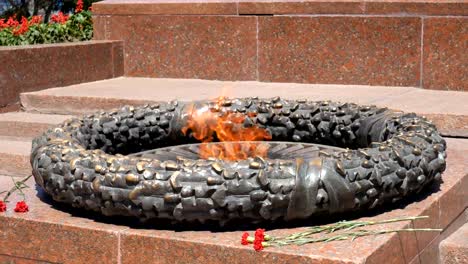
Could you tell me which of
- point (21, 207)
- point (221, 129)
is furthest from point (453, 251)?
point (21, 207)

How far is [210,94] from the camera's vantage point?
650 cm

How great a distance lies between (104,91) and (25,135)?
85 cm

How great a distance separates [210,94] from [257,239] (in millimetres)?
3380

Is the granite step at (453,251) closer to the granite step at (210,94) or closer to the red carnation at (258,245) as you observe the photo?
the red carnation at (258,245)

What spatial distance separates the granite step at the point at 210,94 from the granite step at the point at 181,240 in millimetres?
1819

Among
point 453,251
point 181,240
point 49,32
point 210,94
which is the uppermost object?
point 49,32

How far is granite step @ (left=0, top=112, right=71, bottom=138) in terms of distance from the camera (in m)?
6.06

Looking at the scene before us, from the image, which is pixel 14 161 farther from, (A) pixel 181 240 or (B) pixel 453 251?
(B) pixel 453 251

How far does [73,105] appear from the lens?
6.49m

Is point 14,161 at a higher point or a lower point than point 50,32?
lower

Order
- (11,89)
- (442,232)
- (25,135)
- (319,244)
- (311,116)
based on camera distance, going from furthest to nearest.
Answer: (11,89), (25,135), (311,116), (442,232), (319,244)

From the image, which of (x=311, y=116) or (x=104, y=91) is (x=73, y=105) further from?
(x=311, y=116)

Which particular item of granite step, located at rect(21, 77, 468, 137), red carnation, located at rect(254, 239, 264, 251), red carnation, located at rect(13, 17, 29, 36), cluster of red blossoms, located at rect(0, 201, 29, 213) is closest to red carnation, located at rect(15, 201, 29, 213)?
cluster of red blossoms, located at rect(0, 201, 29, 213)

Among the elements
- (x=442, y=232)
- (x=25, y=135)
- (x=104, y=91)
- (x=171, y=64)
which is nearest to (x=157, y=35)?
(x=171, y=64)
